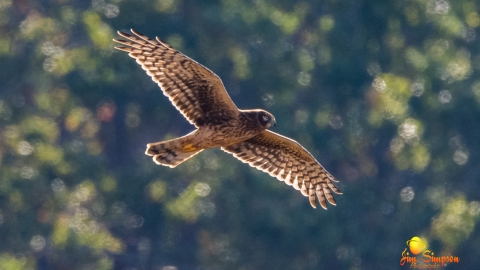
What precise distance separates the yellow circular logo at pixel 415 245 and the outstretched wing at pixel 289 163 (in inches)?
251

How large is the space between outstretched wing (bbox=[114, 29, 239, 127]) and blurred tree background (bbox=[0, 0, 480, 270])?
715cm

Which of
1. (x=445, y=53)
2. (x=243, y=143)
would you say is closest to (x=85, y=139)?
(x=445, y=53)

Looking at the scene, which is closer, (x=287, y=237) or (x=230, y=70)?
(x=287, y=237)

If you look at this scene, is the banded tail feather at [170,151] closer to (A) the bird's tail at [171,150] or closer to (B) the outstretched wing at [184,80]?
(A) the bird's tail at [171,150]

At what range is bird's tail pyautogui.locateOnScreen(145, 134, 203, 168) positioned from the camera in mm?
9102

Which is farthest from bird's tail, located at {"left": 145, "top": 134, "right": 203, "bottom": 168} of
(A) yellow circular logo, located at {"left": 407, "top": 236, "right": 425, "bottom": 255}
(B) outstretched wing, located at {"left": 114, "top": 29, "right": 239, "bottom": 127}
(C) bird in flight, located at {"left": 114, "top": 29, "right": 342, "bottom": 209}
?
(A) yellow circular logo, located at {"left": 407, "top": 236, "right": 425, "bottom": 255}

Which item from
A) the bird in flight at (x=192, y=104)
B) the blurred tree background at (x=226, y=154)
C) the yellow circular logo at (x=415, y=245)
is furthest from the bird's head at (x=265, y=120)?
the yellow circular logo at (x=415, y=245)

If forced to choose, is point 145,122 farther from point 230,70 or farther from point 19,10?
point 19,10

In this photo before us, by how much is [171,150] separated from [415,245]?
7759mm

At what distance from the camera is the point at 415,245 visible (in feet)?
52.3

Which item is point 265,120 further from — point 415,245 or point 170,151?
point 415,245

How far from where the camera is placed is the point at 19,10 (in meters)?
19.2

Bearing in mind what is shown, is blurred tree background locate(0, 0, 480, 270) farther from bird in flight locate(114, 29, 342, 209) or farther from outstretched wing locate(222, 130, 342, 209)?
bird in flight locate(114, 29, 342, 209)

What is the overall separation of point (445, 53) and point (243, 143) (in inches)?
414
